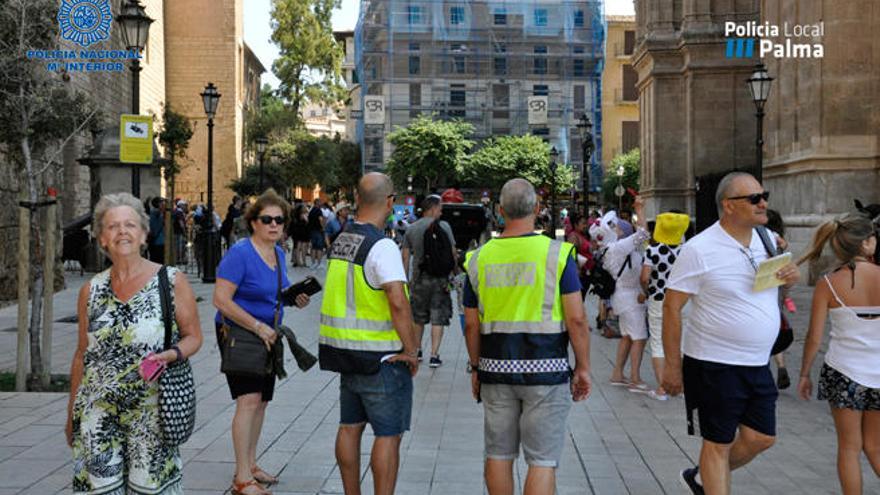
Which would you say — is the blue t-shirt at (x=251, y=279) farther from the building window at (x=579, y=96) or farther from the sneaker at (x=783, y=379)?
the building window at (x=579, y=96)

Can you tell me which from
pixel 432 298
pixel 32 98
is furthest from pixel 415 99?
pixel 32 98

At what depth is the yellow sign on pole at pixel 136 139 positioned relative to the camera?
11.2 metres

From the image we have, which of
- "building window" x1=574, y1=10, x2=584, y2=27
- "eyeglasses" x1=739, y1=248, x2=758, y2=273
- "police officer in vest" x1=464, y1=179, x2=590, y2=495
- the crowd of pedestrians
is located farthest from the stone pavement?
"building window" x1=574, y1=10, x2=584, y2=27

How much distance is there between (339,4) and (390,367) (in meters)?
52.6

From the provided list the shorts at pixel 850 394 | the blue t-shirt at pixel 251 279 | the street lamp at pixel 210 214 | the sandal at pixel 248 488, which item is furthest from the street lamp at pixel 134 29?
the shorts at pixel 850 394

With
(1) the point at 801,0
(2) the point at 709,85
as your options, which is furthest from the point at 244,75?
(1) the point at 801,0

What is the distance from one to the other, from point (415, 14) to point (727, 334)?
56435mm

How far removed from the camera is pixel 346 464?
190 inches

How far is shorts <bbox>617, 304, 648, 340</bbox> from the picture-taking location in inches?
349

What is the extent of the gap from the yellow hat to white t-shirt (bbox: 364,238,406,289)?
4.10m

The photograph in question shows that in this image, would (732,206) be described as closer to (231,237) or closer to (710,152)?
(231,237)

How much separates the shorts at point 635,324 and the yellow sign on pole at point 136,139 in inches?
231

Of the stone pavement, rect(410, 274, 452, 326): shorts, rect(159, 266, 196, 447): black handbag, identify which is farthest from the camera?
rect(410, 274, 452, 326): shorts

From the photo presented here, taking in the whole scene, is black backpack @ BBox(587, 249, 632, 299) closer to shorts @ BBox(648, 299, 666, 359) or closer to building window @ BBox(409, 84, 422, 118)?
shorts @ BBox(648, 299, 666, 359)
